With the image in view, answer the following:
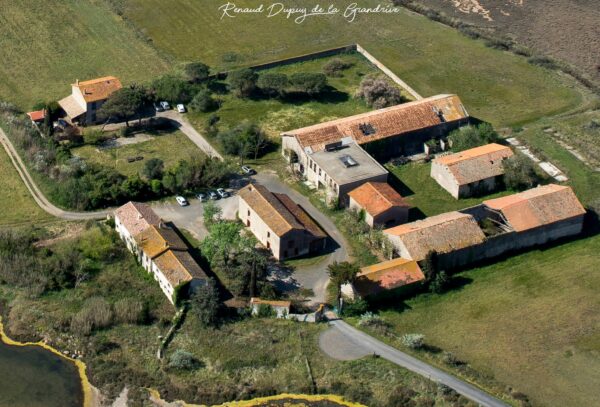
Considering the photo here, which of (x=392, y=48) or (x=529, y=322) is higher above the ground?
(x=392, y=48)

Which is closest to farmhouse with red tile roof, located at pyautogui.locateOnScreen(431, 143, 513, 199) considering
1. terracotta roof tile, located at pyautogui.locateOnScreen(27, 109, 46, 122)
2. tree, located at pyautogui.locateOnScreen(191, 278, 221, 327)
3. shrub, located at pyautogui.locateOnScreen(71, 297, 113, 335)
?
tree, located at pyautogui.locateOnScreen(191, 278, 221, 327)

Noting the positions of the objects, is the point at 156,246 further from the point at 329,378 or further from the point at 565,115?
the point at 565,115

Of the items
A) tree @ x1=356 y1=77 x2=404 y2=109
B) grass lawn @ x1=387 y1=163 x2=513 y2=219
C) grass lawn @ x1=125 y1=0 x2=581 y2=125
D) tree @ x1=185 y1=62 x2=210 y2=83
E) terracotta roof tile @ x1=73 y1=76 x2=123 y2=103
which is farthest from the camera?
tree @ x1=185 y1=62 x2=210 y2=83

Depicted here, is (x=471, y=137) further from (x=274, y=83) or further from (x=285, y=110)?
(x=274, y=83)

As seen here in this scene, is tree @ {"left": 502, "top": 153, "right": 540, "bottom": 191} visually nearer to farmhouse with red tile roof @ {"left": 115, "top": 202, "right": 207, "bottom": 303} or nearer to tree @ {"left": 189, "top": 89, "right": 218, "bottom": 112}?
farmhouse with red tile roof @ {"left": 115, "top": 202, "right": 207, "bottom": 303}

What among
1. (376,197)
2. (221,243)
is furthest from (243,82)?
(221,243)

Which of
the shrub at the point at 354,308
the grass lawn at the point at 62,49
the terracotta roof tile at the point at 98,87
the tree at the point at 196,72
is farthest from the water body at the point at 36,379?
the tree at the point at 196,72
